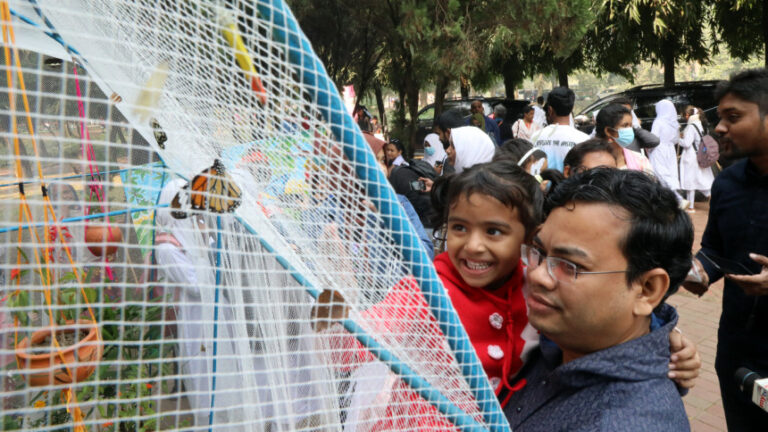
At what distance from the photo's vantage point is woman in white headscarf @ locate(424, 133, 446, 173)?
5.49 metres

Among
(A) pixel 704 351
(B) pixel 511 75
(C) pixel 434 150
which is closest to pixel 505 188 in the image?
(A) pixel 704 351

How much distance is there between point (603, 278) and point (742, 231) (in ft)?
4.71

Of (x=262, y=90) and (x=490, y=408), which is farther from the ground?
(x=262, y=90)

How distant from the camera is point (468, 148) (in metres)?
4.14

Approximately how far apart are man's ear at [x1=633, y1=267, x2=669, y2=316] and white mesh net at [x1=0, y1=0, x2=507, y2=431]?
0.45 meters

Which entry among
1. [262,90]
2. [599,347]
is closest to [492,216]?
[599,347]

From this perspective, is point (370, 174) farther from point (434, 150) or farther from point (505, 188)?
point (434, 150)

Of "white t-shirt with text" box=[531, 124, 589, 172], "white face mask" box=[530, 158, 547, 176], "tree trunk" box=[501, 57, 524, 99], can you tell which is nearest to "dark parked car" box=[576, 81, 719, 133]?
"white t-shirt with text" box=[531, 124, 589, 172]

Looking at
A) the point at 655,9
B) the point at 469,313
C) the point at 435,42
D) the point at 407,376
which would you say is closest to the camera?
the point at 407,376

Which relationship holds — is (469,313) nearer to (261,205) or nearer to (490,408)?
(490,408)

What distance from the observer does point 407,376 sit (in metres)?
0.83

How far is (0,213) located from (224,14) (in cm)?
136

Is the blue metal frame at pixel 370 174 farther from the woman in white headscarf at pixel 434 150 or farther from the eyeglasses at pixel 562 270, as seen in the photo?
the woman in white headscarf at pixel 434 150

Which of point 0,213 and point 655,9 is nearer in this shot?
point 0,213
